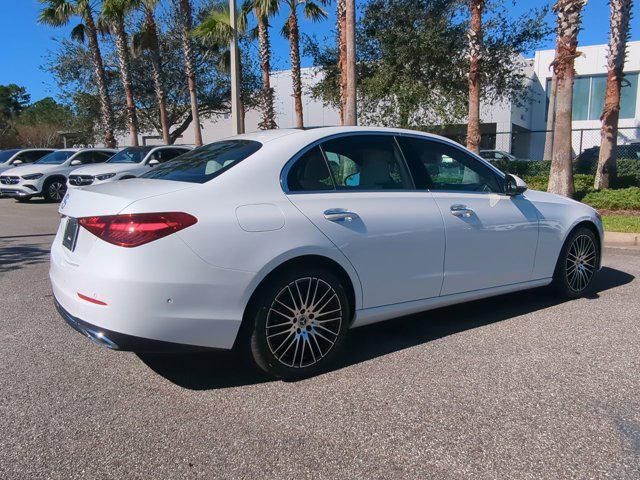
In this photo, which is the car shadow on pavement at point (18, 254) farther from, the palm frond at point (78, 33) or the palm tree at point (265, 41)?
the palm frond at point (78, 33)

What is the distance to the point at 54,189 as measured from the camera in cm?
1606

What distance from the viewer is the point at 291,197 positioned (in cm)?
349

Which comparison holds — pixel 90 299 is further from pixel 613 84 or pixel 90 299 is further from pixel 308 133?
pixel 613 84

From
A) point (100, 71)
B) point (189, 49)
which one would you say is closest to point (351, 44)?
point (189, 49)

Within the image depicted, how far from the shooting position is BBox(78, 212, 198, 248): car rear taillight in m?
2.98

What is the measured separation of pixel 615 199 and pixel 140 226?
37.0ft

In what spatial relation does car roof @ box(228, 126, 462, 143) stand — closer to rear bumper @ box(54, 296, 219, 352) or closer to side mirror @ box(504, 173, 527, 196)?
side mirror @ box(504, 173, 527, 196)

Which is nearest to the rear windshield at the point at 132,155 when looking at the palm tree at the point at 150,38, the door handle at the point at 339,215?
the palm tree at the point at 150,38

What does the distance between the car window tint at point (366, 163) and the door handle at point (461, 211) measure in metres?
0.42

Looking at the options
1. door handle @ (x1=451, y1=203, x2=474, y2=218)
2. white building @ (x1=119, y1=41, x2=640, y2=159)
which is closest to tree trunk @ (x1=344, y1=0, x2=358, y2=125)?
door handle @ (x1=451, y1=203, x2=474, y2=218)

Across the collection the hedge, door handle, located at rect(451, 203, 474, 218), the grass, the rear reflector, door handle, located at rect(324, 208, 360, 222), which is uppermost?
door handle, located at rect(324, 208, 360, 222)

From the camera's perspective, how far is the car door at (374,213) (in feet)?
11.8

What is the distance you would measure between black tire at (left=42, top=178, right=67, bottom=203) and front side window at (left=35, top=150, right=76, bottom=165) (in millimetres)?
759

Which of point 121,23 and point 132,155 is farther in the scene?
point 121,23
